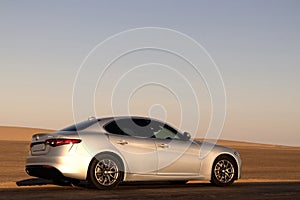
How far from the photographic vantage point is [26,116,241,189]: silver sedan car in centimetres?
1235

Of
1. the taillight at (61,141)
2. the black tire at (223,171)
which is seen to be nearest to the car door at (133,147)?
the taillight at (61,141)

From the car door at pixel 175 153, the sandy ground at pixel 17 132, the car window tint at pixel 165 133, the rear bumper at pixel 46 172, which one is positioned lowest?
the rear bumper at pixel 46 172

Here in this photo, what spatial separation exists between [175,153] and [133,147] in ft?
3.51

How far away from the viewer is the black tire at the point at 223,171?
46.4 ft

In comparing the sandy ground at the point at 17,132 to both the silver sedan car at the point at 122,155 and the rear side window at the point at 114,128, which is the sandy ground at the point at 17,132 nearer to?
the silver sedan car at the point at 122,155

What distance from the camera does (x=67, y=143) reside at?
1232cm

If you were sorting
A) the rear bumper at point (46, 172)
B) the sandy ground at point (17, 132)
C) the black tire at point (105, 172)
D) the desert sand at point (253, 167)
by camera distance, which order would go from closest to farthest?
the rear bumper at point (46, 172) → the black tire at point (105, 172) → the desert sand at point (253, 167) → the sandy ground at point (17, 132)

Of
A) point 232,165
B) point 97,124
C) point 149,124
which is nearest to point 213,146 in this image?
point 232,165

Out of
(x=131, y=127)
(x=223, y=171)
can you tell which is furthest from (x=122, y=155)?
(x=223, y=171)

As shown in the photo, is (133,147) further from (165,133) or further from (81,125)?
(81,125)

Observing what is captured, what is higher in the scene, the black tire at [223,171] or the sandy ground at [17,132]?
the sandy ground at [17,132]

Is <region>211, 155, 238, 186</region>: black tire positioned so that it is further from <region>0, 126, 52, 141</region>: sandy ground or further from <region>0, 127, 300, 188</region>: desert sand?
<region>0, 126, 52, 141</region>: sandy ground

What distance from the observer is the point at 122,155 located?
504 inches

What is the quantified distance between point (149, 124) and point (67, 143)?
6.95 ft
